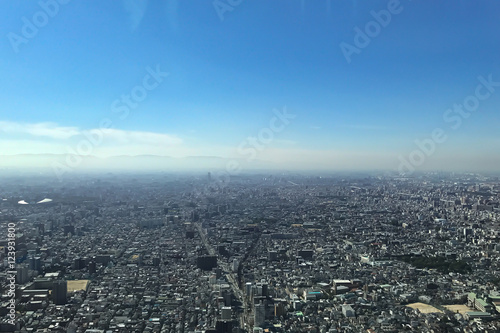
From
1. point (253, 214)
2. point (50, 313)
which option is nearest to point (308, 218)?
point (253, 214)

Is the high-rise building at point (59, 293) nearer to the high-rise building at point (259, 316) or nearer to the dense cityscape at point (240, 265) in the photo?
the dense cityscape at point (240, 265)

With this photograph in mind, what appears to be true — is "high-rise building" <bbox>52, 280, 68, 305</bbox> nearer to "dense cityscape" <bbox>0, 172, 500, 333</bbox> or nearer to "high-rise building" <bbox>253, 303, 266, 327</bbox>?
"dense cityscape" <bbox>0, 172, 500, 333</bbox>

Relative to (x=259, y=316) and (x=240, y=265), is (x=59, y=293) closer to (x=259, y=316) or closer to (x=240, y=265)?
(x=259, y=316)

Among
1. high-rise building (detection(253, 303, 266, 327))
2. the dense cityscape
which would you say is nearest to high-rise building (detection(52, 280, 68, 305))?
the dense cityscape

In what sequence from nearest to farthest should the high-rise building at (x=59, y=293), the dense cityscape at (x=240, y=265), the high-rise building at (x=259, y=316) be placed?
the high-rise building at (x=259, y=316) < the dense cityscape at (x=240, y=265) < the high-rise building at (x=59, y=293)

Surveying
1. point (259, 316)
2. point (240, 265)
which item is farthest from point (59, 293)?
point (240, 265)

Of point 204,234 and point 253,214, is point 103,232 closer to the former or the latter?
point 204,234

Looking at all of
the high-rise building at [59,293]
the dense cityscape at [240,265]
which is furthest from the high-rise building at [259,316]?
the high-rise building at [59,293]

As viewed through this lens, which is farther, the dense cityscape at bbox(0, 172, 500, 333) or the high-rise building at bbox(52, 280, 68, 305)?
the high-rise building at bbox(52, 280, 68, 305)
